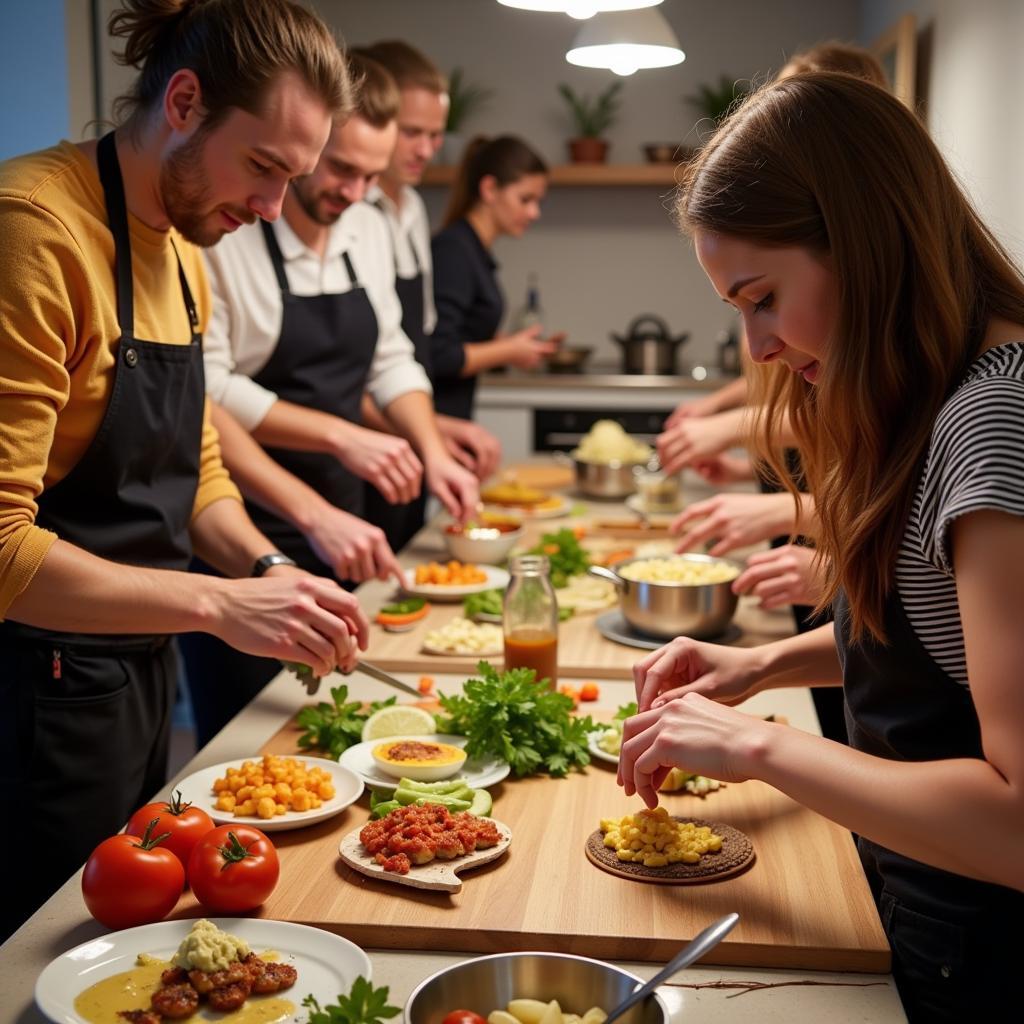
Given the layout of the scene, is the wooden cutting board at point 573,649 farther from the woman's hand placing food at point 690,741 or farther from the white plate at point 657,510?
the white plate at point 657,510

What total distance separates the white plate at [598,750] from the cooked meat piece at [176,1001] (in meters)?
0.75

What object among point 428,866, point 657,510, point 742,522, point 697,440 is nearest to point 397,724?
point 428,866

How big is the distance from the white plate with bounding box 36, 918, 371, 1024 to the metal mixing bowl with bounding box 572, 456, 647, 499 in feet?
8.99

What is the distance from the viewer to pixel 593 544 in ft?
11.0

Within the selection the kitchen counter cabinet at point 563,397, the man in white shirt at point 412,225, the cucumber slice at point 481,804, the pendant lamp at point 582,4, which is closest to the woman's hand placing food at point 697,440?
the man in white shirt at point 412,225

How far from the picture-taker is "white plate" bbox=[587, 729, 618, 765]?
1.81m

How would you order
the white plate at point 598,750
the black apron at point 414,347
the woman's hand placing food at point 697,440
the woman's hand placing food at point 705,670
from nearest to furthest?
the woman's hand placing food at point 705,670, the white plate at point 598,750, the woman's hand placing food at point 697,440, the black apron at point 414,347

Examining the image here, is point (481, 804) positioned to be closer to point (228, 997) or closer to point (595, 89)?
point (228, 997)

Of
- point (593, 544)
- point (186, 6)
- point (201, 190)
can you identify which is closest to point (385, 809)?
point (201, 190)

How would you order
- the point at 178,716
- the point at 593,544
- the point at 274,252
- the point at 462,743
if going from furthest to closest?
the point at 178,716 < the point at 593,544 < the point at 274,252 < the point at 462,743

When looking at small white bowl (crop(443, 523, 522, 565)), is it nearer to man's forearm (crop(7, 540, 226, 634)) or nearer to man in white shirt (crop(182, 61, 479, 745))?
man in white shirt (crop(182, 61, 479, 745))

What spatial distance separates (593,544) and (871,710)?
193 centimetres

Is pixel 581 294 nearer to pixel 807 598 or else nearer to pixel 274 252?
pixel 274 252

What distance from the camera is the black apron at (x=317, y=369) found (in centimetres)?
310
